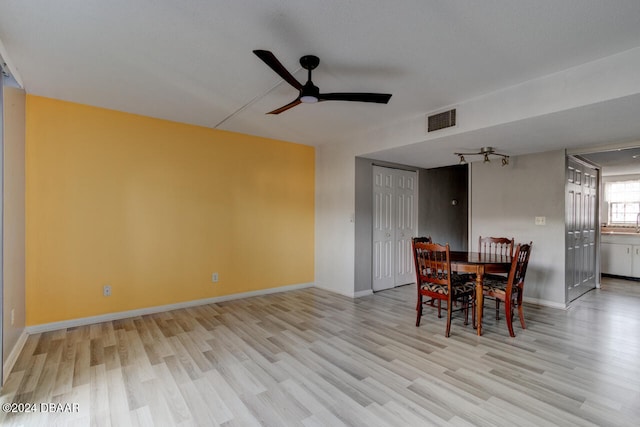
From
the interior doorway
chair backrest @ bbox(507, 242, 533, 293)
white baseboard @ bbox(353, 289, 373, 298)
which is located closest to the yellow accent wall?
white baseboard @ bbox(353, 289, 373, 298)

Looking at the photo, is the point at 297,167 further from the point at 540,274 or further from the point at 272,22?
the point at 540,274

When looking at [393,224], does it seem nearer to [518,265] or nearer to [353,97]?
[518,265]

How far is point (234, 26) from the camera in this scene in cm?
208

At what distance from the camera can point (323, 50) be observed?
2344 mm

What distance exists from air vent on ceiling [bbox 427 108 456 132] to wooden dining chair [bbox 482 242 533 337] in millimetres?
1542

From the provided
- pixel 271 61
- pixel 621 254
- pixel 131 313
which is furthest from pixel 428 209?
pixel 131 313

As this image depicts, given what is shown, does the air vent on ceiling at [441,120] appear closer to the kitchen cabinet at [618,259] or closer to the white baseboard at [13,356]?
the white baseboard at [13,356]

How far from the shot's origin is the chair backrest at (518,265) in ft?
10.4

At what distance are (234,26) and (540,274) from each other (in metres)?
4.89

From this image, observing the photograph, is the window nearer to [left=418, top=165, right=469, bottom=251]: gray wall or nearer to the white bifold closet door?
[left=418, top=165, right=469, bottom=251]: gray wall

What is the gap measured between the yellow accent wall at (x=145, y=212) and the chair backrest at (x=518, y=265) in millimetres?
3216

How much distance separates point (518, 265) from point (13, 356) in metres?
4.96

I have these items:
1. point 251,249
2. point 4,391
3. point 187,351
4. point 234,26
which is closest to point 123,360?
point 187,351

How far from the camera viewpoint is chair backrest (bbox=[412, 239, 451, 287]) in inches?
125
